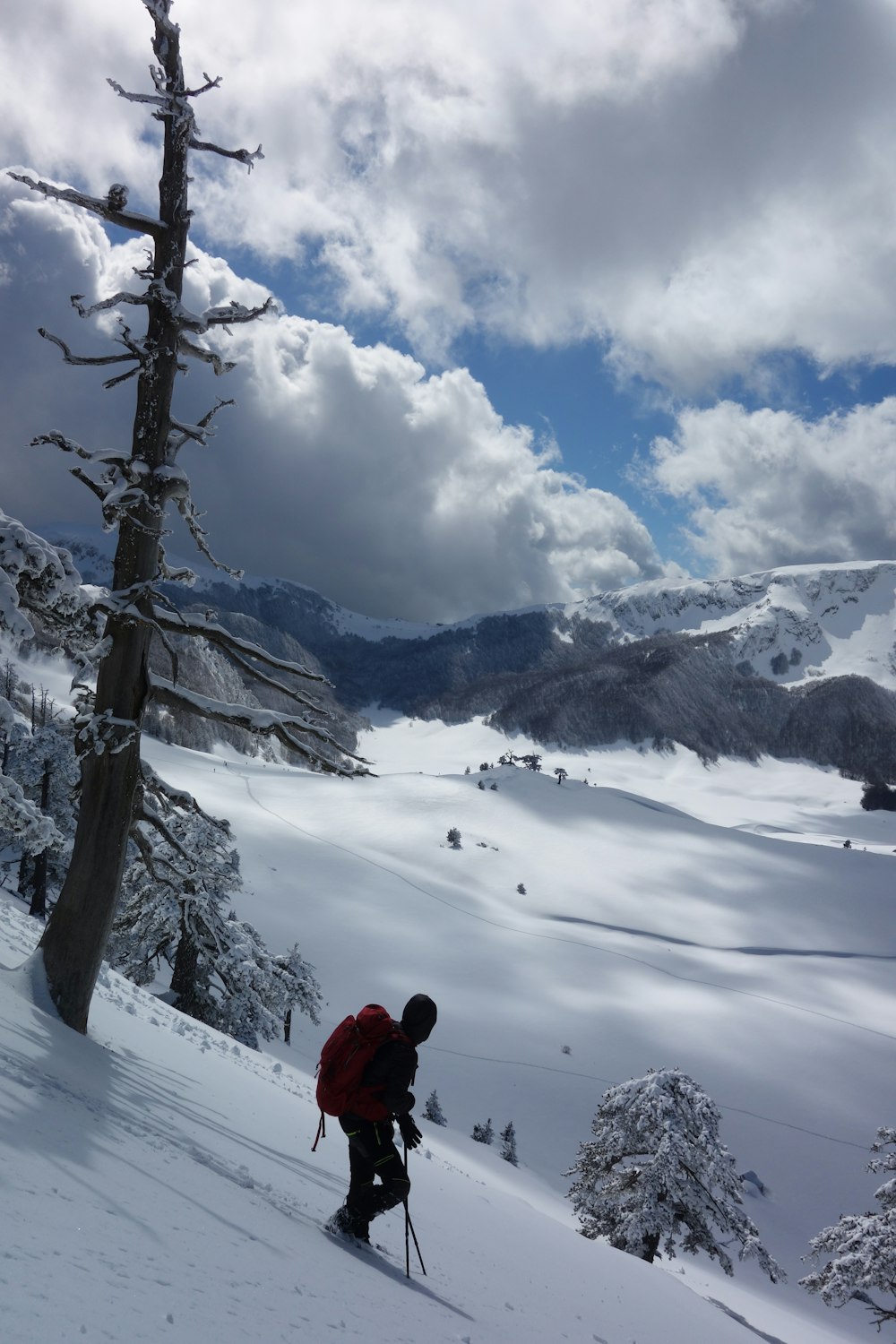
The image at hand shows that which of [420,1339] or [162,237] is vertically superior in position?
[162,237]

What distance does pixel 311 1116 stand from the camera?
32.6ft

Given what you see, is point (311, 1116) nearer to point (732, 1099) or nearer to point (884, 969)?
point (732, 1099)

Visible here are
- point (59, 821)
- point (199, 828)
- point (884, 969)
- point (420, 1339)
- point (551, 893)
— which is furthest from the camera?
point (551, 893)

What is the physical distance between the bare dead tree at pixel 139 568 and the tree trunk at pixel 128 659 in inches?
0.4

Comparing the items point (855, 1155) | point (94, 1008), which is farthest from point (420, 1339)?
point (855, 1155)

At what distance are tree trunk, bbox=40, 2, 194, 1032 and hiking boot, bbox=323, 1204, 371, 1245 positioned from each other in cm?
362

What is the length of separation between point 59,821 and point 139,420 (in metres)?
26.4

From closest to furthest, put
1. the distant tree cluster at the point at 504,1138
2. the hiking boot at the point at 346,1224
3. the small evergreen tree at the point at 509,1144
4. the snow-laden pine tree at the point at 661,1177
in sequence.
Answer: the hiking boot at the point at 346,1224
the snow-laden pine tree at the point at 661,1177
the small evergreen tree at the point at 509,1144
the distant tree cluster at the point at 504,1138

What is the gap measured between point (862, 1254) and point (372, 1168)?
15.5m

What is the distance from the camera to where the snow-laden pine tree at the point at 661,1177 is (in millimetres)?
18703

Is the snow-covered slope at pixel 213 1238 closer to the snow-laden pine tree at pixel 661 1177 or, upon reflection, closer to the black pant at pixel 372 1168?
the black pant at pixel 372 1168

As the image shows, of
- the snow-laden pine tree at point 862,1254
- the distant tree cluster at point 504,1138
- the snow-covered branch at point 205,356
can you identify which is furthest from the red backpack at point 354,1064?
the distant tree cluster at point 504,1138

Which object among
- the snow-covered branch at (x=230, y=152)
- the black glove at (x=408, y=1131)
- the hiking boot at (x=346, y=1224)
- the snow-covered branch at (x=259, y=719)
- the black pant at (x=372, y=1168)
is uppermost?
the snow-covered branch at (x=230, y=152)

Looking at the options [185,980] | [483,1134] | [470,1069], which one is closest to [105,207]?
[185,980]
